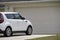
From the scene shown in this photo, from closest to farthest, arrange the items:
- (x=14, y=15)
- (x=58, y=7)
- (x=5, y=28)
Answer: (x=5, y=28)
(x=14, y=15)
(x=58, y=7)

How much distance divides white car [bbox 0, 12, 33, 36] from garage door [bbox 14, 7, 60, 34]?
14.6ft

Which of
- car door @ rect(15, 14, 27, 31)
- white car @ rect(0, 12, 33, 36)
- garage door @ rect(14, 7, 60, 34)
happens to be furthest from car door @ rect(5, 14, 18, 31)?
garage door @ rect(14, 7, 60, 34)

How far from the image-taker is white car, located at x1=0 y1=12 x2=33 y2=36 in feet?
64.9

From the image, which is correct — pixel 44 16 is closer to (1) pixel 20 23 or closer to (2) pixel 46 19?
(2) pixel 46 19

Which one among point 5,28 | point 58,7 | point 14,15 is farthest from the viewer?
point 58,7

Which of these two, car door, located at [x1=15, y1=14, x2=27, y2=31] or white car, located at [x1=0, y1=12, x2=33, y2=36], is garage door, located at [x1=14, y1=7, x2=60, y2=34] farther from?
car door, located at [x1=15, y1=14, x2=27, y2=31]

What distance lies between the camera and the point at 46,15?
26.5 m

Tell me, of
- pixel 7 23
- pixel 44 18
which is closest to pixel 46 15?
pixel 44 18

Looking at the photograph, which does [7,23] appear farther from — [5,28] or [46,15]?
[46,15]

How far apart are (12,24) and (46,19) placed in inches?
259

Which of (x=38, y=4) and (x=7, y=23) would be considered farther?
(x=38, y=4)

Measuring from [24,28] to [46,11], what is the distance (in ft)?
18.1

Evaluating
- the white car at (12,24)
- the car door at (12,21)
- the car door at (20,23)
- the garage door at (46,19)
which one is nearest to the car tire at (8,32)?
the white car at (12,24)

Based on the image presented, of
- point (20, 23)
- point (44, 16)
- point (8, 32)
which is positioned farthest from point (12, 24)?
point (44, 16)
